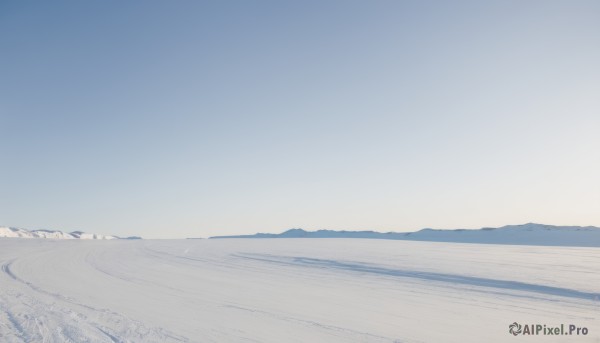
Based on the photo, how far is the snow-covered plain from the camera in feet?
19.8

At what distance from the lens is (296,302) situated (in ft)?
26.9

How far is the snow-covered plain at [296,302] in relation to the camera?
6027 mm

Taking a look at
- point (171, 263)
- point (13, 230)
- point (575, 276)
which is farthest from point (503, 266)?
point (13, 230)

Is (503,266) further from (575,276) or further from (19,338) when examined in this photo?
(19,338)

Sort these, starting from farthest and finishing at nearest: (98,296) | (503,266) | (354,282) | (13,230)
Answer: (13,230)
(503,266)
(354,282)
(98,296)

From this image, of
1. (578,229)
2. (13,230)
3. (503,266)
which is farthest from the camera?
(13,230)

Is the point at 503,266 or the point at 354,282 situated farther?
the point at 503,266

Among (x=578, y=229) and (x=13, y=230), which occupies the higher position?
(x=578, y=229)

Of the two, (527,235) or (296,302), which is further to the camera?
(527,235)

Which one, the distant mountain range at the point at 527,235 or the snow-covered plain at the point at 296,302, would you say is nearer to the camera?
the snow-covered plain at the point at 296,302

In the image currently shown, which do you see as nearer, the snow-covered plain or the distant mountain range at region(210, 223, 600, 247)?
the snow-covered plain

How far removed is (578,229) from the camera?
34.0 m

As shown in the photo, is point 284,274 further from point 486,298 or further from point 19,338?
point 19,338

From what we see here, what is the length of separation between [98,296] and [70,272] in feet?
16.1
